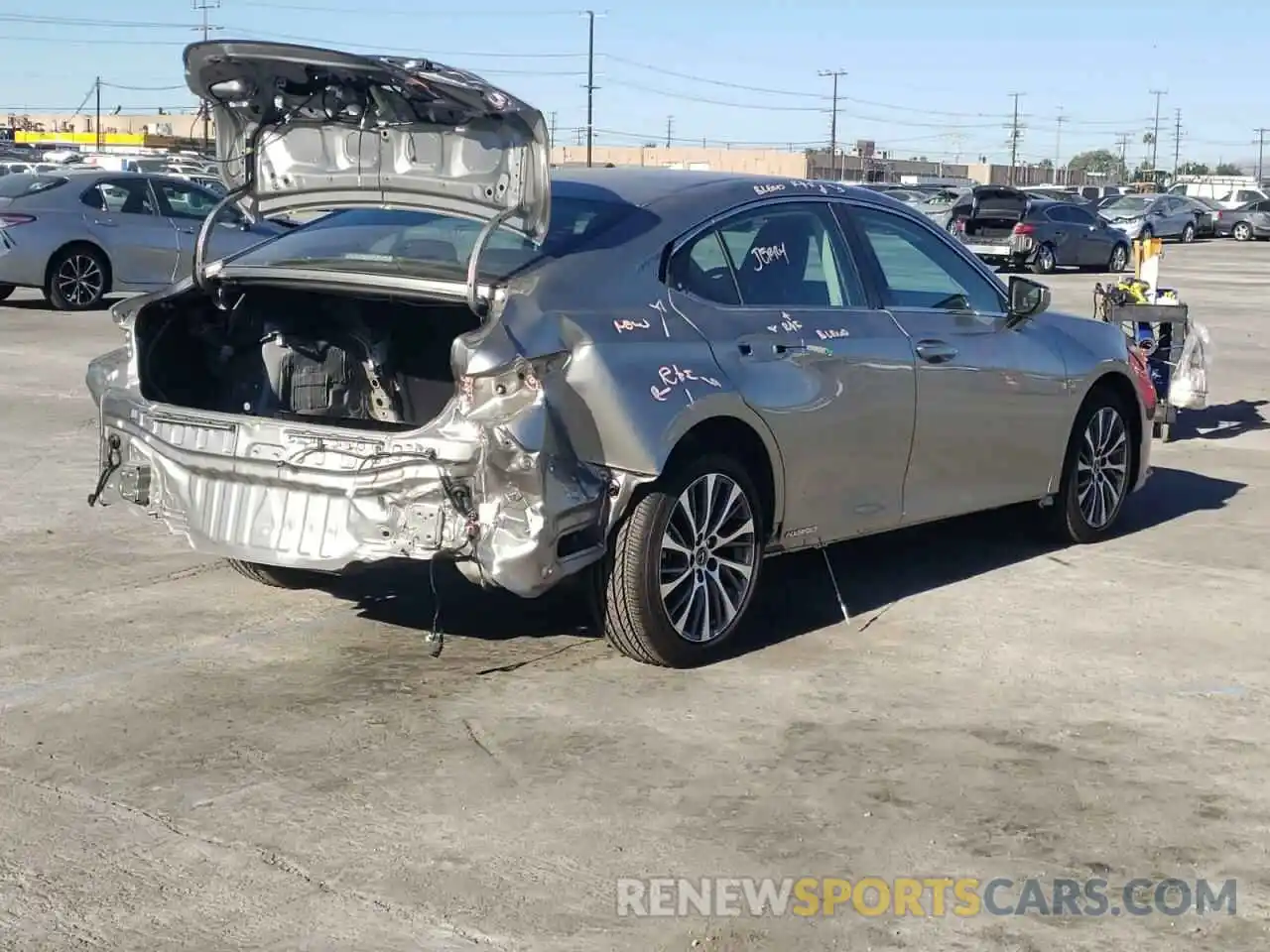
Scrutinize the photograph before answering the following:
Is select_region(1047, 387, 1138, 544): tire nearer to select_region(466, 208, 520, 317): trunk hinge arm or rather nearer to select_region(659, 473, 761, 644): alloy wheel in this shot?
select_region(659, 473, 761, 644): alloy wheel

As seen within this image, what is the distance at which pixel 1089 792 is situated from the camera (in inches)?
191

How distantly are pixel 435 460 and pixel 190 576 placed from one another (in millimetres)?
2243

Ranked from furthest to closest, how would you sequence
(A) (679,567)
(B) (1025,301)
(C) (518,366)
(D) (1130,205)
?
(D) (1130,205) < (B) (1025,301) < (A) (679,567) < (C) (518,366)

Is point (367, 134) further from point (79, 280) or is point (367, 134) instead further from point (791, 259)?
point (79, 280)

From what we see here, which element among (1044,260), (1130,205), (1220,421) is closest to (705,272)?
(1220,421)

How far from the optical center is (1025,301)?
294 inches

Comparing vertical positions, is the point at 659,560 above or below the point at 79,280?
below

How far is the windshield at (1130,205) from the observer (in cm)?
→ 4834

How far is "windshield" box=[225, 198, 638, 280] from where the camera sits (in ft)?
18.4

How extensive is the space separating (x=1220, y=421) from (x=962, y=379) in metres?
6.02

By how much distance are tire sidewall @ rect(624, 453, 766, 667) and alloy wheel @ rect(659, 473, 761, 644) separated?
0.02m

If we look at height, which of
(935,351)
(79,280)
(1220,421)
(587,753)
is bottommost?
(587,753)

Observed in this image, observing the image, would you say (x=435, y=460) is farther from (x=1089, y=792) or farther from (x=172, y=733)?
(x=1089, y=792)

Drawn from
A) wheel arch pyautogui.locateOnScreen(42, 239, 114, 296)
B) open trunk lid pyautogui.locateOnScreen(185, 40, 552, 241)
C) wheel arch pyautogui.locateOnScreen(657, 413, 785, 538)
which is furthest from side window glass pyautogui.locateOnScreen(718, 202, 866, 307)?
wheel arch pyautogui.locateOnScreen(42, 239, 114, 296)
